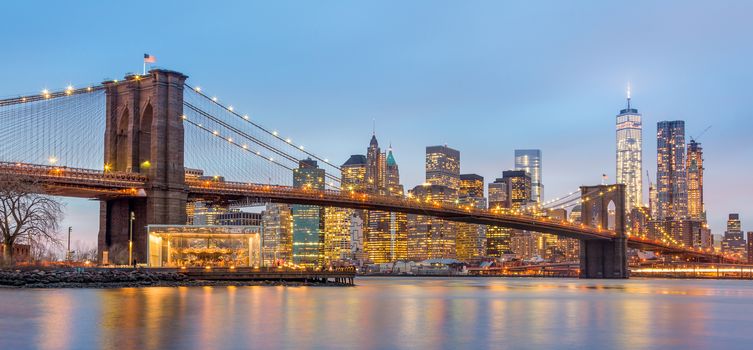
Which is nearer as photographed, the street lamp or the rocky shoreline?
the rocky shoreline

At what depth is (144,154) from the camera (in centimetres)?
7200

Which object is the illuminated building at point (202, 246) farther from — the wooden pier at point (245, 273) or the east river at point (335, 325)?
the east river at point (335, 325)

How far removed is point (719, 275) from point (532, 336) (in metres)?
157

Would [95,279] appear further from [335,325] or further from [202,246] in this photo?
[335,325]

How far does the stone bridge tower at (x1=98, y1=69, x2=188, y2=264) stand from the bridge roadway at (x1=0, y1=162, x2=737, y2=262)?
4.28 ft

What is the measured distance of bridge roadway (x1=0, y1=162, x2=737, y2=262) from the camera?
6166 centimetres

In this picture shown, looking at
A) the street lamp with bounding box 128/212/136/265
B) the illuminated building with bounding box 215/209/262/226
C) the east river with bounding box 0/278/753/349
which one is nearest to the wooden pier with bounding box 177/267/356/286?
the street lamp with bounding box 128/212/136/265

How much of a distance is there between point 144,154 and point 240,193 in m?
8.22

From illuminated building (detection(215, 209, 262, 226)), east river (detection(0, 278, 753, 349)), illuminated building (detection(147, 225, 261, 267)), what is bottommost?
east river (detection(0, 278, 753, 349))

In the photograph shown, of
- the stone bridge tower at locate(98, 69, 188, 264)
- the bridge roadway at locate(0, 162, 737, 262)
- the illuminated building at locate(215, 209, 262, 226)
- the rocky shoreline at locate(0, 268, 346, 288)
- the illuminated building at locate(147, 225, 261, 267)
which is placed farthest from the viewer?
the illuminated building at locate(215, 209, 262, 226)

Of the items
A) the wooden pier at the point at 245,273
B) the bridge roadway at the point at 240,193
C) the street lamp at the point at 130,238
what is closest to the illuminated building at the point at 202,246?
the street lamp at the point at 130,238

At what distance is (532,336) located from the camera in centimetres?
2781

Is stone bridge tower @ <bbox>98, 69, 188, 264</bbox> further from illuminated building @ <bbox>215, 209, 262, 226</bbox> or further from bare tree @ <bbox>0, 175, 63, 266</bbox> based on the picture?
illuminated building @ <bbox>215, 209, 262, 226</bbox>

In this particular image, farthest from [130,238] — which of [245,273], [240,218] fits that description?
[240,218]
